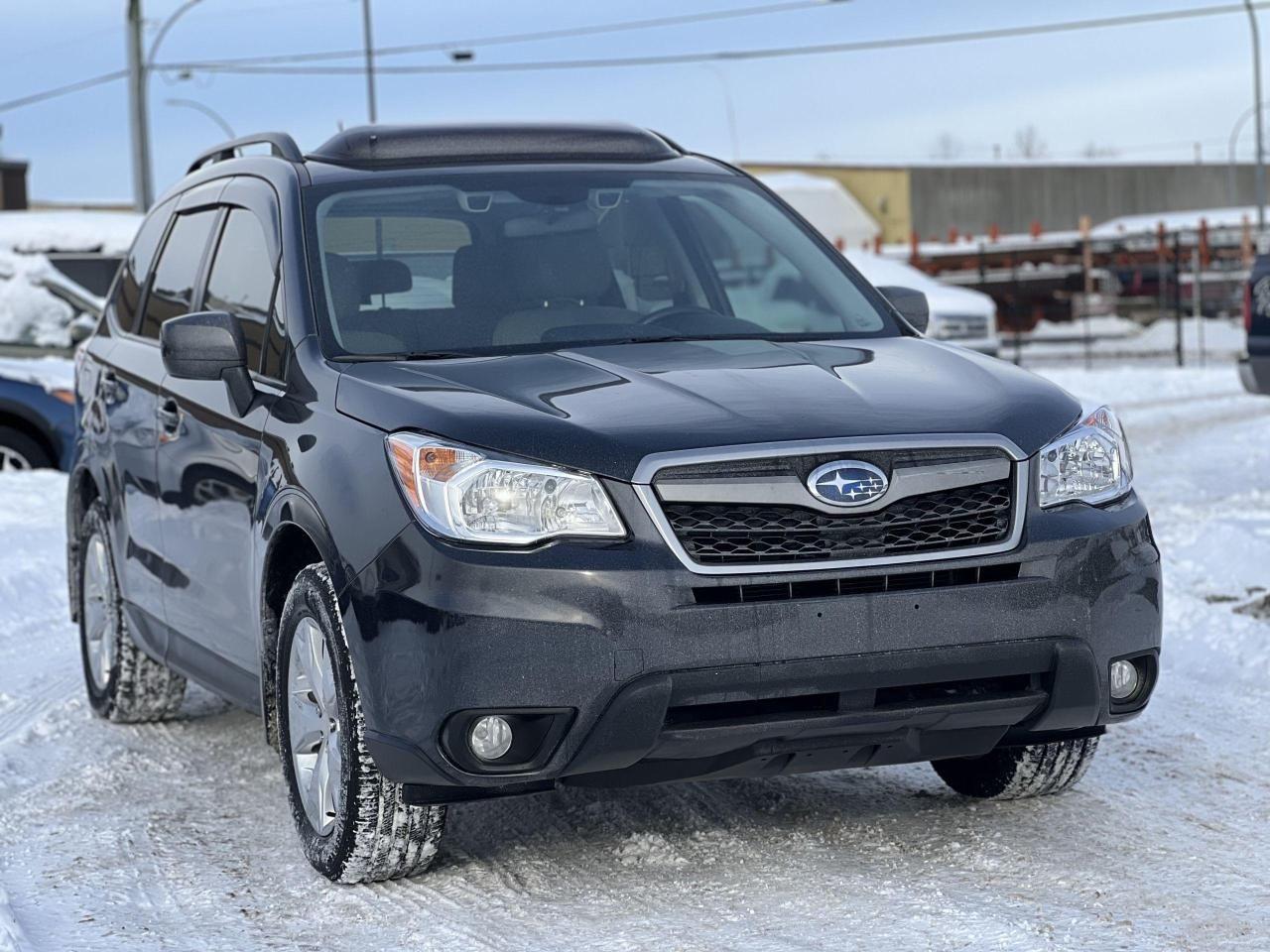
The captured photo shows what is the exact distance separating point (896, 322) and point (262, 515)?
6.01ft

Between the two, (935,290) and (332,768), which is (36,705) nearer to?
(332,768)

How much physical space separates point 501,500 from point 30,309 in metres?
10.7

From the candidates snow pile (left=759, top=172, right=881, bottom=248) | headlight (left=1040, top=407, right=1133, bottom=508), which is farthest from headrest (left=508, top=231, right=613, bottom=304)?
snow pile (left=759, top=172, right=881, bottom=248)

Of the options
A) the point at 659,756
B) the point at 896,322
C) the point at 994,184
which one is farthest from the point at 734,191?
the point at 994,184

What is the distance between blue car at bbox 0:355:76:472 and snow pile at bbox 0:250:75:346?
0.83 meters

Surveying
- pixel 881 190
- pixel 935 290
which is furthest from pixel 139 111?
pixel 881 190

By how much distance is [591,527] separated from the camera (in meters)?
3.85

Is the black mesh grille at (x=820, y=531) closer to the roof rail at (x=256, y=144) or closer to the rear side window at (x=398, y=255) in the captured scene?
the rear side window at (x=398, y=255)

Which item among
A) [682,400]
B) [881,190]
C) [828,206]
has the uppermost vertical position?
[881,190]

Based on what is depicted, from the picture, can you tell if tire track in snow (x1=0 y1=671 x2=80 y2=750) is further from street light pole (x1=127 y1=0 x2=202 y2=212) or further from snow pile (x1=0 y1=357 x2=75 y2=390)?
street light pole (x1=127 y1=0 x2=202 y2=212)

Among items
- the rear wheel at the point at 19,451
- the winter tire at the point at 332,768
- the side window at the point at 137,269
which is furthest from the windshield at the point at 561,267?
the rear wheel at the point at 19,451

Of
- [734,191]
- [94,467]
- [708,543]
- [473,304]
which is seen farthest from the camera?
[94,467]

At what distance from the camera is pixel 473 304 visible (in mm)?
4938

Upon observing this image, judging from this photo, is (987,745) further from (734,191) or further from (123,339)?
(123,339)
